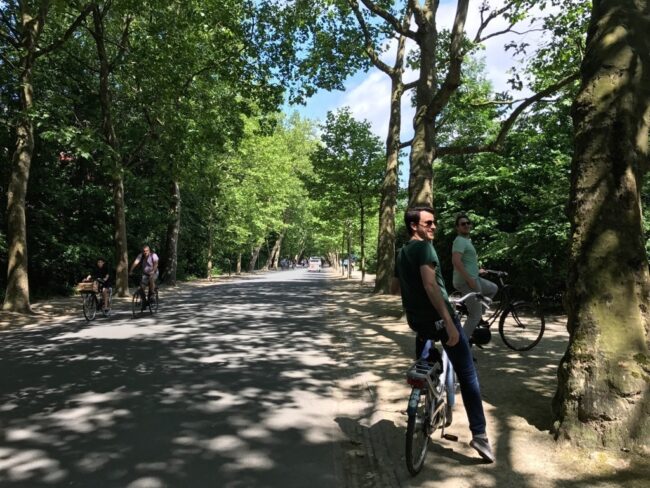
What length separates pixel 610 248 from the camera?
4137 millimetres

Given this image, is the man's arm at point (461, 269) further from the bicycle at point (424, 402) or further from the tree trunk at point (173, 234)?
the tree trunk at point (173, 234)

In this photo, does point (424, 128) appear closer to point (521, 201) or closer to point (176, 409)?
point (521, 201)

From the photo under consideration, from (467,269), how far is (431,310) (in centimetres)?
324

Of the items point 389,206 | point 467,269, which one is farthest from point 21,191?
point 467,269

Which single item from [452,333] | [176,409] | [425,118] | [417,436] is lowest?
[176,409]

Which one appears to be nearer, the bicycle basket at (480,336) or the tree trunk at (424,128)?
the bicycle basket at (480,336)

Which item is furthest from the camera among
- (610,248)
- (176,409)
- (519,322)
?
(519,322)

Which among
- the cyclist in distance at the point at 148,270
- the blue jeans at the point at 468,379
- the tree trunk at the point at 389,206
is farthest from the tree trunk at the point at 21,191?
the blue jeans at the point at 468,379

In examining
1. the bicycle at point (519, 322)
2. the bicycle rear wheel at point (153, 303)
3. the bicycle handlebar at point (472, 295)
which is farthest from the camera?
the bicycle rear wheel at point (153, 303)

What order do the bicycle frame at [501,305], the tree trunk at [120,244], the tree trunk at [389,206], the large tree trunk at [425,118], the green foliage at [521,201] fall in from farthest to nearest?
the tree trunk at [120,244] → the tree trunk at [389,206] → the green foliage at [521,201] → the large tree trunk at [425,118] → the bicycle frame at [501,305]

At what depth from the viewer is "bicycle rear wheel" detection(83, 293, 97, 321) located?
13.2 meters

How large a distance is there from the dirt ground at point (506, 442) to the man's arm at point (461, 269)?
1.12m

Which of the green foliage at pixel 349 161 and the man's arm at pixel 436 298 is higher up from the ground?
the green foliage at pixel 349 161

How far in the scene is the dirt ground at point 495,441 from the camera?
3672 millimetres
